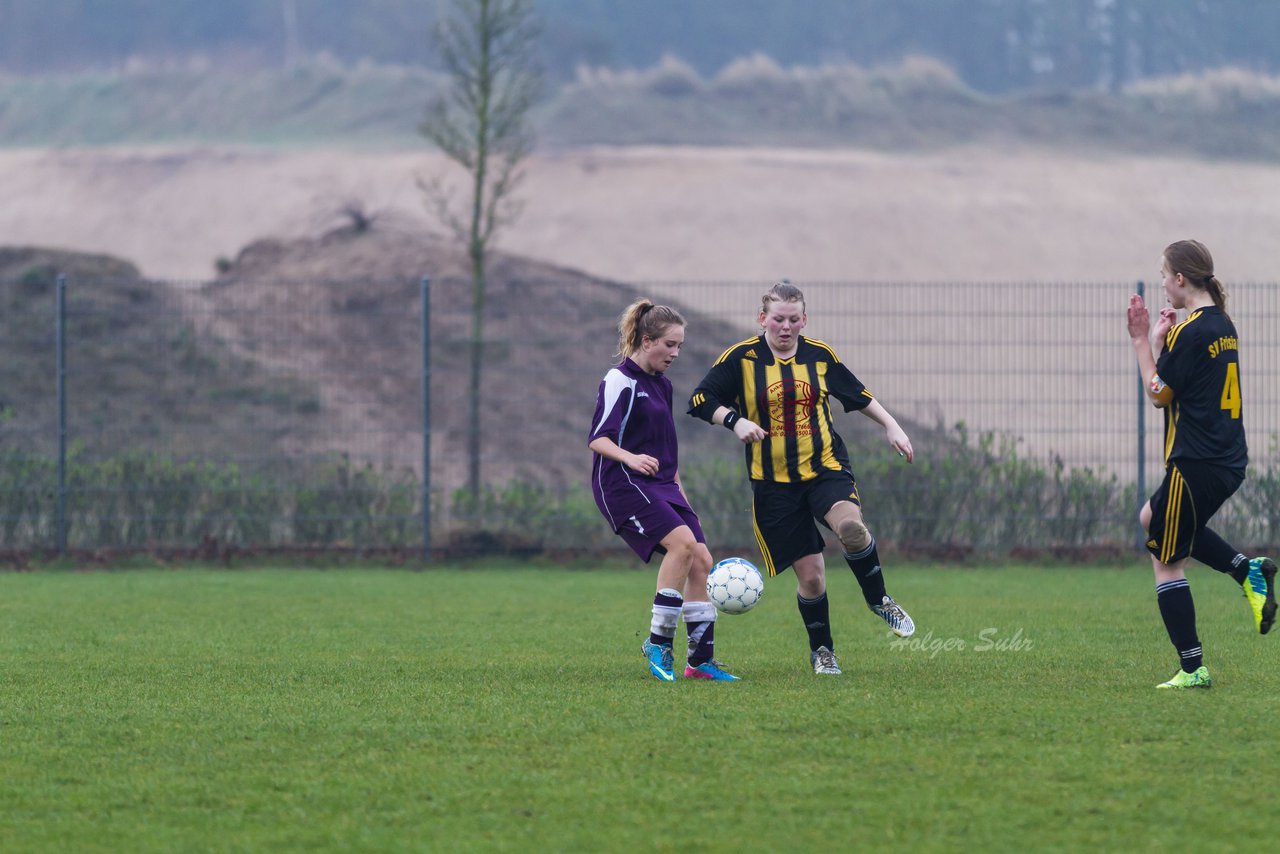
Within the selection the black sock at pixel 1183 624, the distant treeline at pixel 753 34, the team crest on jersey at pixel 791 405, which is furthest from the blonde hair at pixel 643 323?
the distant treeline at pixel 753 34

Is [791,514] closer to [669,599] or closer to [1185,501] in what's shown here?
[669,599]

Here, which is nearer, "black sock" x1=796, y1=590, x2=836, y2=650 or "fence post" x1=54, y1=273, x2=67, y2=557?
"black sock" x1=796, y1=590, x2=836, y2=650

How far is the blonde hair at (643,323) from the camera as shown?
712 cm

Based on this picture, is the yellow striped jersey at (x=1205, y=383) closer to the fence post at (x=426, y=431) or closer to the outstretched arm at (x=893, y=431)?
the outstretched arm at (x=893, y=431)

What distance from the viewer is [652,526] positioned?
7.16m

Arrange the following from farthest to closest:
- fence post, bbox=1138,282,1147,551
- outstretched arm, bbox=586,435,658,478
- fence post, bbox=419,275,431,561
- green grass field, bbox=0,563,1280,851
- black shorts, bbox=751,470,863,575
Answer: fence post, bbox=419,275,431,561
fence post, bbox=1138,282,1147,551
black shorts, bbox=751,470,863,575
outstretched arm, bbox=586,435,658,478
green grass field, bbox=0,563,1280,851

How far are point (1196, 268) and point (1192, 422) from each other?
2.06 ft

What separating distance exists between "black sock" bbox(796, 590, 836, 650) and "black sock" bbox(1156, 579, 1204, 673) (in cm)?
152

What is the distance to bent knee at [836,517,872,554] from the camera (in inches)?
277

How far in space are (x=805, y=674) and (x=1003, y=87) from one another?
66044 millimetres

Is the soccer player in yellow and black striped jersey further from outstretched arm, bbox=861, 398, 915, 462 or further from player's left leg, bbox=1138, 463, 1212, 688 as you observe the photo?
player's left leg, bbox=1138, 463, 1212, 688

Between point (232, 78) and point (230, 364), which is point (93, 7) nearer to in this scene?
point (232, 78)

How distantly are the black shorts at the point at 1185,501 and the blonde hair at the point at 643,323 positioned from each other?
7.17 feet

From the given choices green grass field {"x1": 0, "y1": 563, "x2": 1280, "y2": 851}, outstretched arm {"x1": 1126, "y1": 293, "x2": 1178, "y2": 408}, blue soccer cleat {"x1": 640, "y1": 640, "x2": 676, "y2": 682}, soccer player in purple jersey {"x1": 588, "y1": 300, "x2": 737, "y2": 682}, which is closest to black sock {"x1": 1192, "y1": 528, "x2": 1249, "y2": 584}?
green grass field {"x1": 0, "y1": 563, "x2": 1280, "y2": 851}
